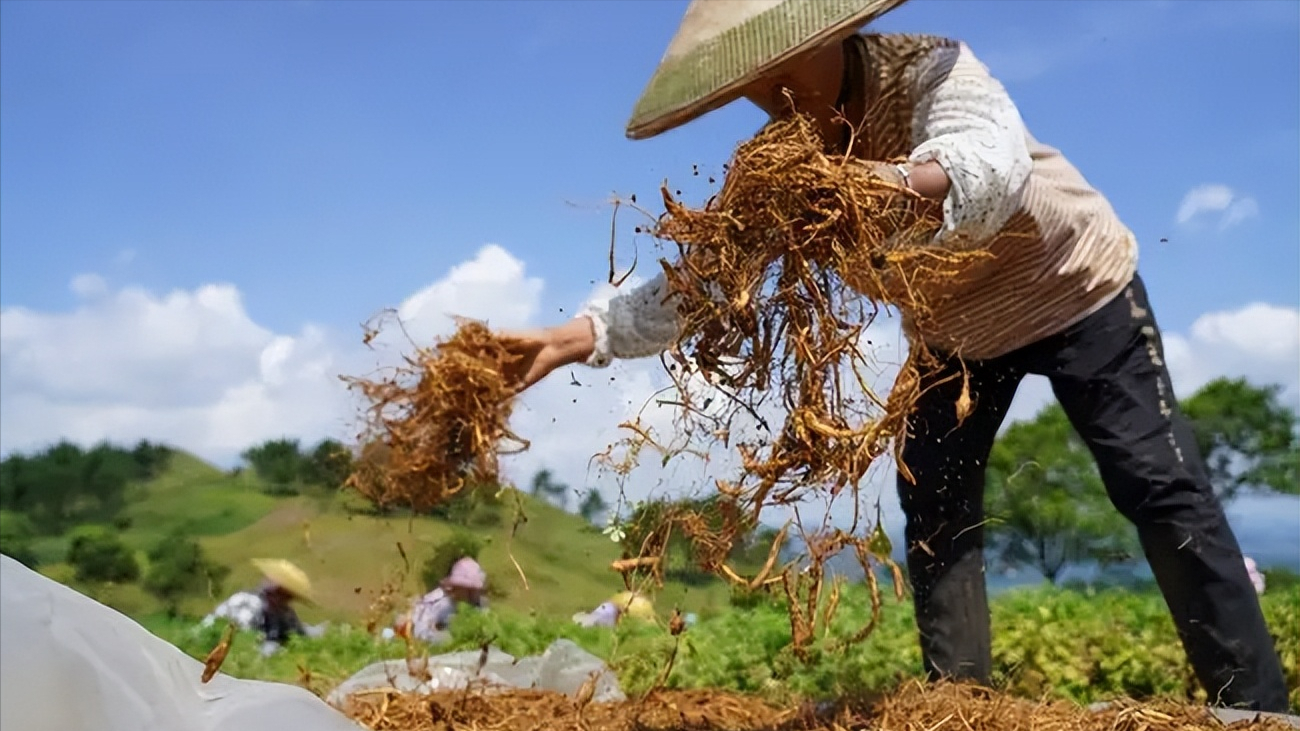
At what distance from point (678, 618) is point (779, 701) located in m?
0.73

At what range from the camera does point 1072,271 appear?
184cm

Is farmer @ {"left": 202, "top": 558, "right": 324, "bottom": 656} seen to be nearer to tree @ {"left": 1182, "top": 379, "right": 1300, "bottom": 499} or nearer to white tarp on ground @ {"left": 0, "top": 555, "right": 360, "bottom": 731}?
white tarp on ground @ {"left": 0, "top": 555, "right": 360, "bottom": 731}

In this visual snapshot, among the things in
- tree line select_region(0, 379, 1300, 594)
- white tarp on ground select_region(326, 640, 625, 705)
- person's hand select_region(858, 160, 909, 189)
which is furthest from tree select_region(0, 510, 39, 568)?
person's hand select_region(858, 160, 909, 189)

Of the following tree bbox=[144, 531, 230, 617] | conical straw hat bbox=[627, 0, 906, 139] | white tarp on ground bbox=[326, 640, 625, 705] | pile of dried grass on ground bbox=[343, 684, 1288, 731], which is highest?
conical straw hat bbox=[627, 0, 906, 139]

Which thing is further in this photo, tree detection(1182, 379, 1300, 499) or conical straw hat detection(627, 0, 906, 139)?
tree detection(1182, 379, 1300, 499)

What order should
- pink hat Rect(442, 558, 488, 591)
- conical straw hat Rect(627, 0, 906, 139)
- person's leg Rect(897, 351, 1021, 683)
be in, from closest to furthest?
conical straw hat Rect(627, 0, 906, 139), person's leg Rect(897, 351, 1021, 683), pink hat Rect(442, 558, 488, 591)

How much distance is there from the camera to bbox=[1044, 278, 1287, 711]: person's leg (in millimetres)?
1750

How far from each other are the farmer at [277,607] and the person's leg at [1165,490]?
7.72ft

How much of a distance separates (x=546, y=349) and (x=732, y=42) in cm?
63

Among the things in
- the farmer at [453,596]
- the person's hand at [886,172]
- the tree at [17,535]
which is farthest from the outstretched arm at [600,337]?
the tree at [17,535]

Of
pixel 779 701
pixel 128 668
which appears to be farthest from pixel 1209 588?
pixel 128 668

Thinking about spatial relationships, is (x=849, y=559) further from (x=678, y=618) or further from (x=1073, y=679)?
(x=1073, y=679)

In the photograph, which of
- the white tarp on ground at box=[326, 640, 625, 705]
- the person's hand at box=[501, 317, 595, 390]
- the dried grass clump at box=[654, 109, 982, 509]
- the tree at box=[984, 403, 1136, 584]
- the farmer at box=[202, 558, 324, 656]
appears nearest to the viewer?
the dried grass clump at box=[654, 109, 982, 509]

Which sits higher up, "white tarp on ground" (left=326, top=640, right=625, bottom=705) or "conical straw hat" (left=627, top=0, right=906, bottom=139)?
"conical straw hat" (left=627, top=0, right=906, bottom=139)
